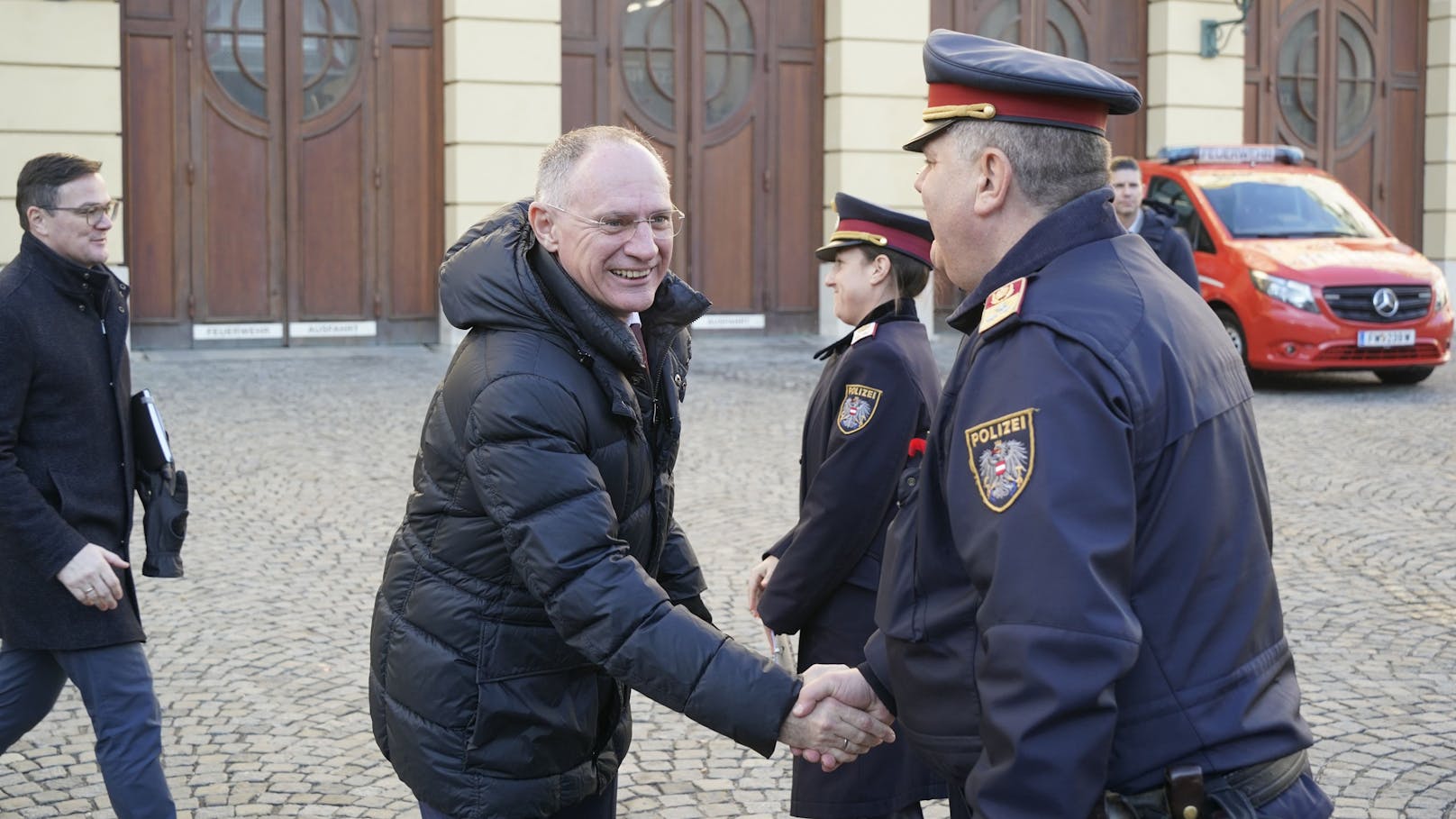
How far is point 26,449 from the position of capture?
13.7ft

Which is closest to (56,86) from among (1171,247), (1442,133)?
(1171,247)

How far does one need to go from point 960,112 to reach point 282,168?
14267 millimetres

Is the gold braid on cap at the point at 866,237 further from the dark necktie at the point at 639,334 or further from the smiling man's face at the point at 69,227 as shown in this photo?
the smiling man's face at the point at 69,227

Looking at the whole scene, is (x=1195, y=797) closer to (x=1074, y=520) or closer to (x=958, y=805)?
(x=1074, y=520)

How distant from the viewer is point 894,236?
4176mm

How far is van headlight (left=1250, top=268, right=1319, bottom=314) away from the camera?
13414mm

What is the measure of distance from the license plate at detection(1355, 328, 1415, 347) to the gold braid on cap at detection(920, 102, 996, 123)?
11.9m

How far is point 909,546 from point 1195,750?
19.0 inches

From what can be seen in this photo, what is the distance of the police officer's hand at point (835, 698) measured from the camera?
115 inches

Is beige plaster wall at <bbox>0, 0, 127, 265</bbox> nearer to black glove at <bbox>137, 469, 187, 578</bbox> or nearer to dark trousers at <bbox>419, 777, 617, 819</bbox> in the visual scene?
black glove at <bbox>137, 469, 187, 578</bbox>

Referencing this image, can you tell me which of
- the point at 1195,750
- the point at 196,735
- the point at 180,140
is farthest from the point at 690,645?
the point at 180,140

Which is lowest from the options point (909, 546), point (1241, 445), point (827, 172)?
point (909, 546)

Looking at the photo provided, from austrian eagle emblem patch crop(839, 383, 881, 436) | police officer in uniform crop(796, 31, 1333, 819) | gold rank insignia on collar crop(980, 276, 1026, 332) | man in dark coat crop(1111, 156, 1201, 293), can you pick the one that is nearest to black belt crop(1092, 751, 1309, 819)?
police officer in uniform crop(796, 31, 1333, 819)

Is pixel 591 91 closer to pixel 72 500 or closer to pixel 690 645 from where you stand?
pixel 72 500
